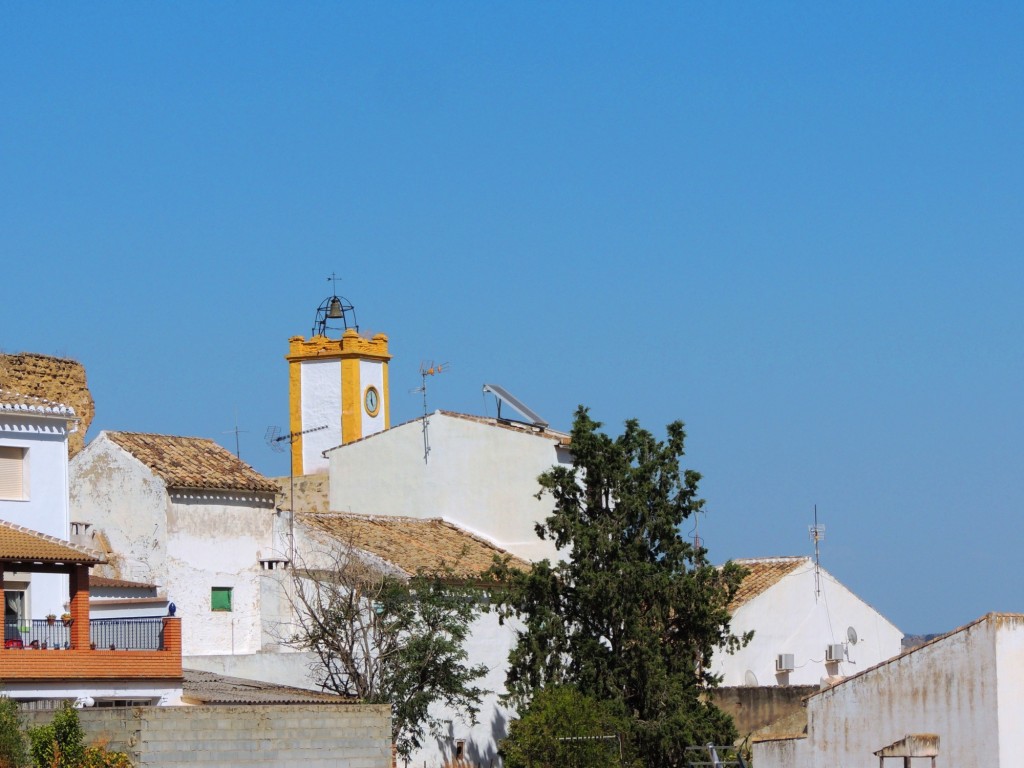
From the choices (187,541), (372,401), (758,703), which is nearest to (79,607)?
(187,541)

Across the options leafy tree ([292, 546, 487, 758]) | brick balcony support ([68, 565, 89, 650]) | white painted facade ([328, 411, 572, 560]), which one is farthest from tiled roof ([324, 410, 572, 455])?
brick balcony support ([68, 565, 89, 650])

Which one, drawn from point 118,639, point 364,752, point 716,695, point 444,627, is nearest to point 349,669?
point 444,627

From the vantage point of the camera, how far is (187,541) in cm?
4047

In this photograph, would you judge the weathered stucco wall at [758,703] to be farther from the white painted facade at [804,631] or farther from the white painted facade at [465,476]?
the white painted facade at [465,476]

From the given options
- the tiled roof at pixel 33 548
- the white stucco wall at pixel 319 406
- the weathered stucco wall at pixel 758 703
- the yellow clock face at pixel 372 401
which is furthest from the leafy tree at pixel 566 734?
the yellow clock face at pixel 372 401

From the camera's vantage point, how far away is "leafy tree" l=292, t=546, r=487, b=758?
35.4 meters

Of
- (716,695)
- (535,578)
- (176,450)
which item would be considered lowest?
(716,695)

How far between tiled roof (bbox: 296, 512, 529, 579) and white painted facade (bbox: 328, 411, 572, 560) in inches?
30.3

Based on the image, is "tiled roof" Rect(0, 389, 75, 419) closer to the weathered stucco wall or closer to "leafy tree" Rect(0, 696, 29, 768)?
"leafy tree" Rect(0, 696, 29, 768)

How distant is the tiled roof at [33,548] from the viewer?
99.9 feet

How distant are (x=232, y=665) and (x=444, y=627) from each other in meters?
4.91

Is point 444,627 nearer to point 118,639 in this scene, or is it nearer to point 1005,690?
point 118,639

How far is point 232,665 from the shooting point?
38312 millimetres

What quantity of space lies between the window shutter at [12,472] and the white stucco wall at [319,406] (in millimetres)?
27394
